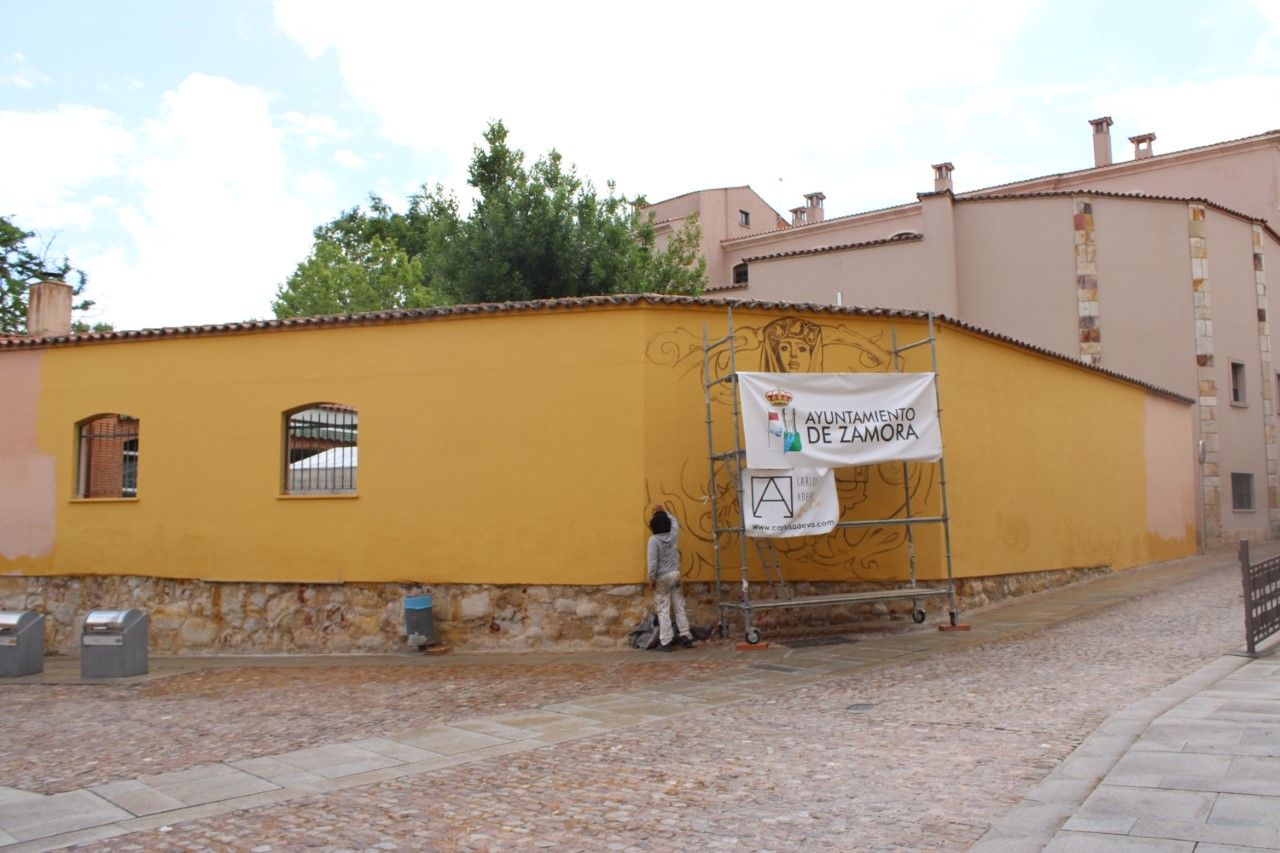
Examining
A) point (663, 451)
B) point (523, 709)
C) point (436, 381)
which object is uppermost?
point (436, 381)

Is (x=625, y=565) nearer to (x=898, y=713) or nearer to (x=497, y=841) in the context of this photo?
(x=898, y=713)

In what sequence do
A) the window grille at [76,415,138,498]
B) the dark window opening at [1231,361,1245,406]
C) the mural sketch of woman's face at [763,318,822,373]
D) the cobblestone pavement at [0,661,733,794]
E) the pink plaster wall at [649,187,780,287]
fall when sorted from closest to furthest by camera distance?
the cobblestone pavement at [0,661,733,794] → the mural sketch of woman's face at [763,318,822,373] → the window grille at [76,415,138,498] → the dark window opening at [1231,361,1245,406] → the pink plaster wall at [649,187,780,287]

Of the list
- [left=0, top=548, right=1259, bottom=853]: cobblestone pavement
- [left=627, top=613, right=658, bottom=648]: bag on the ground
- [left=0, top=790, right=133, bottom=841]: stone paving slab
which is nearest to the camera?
[left=0, top=548, right=1259, bottom=853]: cobblestone pavement

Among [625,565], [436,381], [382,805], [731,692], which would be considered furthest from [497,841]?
[436,381]

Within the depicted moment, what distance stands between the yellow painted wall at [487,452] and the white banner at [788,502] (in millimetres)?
795

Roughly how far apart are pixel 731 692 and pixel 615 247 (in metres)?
18.1

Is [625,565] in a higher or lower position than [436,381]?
lower

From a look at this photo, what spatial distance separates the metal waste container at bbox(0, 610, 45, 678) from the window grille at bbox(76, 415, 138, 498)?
2.26 m

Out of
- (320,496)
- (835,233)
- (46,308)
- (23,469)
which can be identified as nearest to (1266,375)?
(835,233)

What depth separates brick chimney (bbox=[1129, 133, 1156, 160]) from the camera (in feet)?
98.3

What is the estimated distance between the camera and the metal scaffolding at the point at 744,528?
10.8 m

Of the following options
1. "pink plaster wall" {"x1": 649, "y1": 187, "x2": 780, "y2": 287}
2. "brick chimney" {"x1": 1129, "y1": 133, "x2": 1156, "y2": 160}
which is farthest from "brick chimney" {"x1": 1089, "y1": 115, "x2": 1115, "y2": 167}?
"pink plaster wall" {"x1": 649, "y1": 187, "x2": 780, "y2": 287}

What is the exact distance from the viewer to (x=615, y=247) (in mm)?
25266

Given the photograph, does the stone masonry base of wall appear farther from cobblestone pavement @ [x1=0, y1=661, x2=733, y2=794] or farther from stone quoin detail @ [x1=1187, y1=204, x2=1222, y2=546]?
stone quoin detail @ [x1=1187, y1=204, x2=1222, y2=546]
